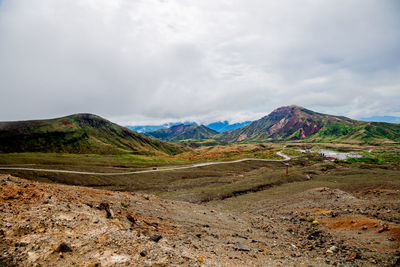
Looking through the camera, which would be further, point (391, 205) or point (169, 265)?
point (391, 205)

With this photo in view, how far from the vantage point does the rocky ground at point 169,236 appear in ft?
26.3

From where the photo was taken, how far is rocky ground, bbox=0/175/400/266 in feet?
26.3

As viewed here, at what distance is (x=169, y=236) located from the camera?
39.7 ft

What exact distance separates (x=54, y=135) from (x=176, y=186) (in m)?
213

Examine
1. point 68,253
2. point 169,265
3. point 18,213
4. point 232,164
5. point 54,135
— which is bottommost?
point 232,164

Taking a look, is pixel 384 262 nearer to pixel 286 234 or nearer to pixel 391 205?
pixel 286 234

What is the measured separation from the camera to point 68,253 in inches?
310

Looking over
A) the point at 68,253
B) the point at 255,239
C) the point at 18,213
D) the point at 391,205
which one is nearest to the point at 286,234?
the point at 255,239

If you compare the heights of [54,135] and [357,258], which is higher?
[54,135]

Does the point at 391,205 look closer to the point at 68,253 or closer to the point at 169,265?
the point at 169,265

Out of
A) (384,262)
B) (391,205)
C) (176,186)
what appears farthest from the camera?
(176,186)

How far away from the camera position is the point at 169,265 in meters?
7.84

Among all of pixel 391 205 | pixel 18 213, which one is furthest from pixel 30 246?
pixel 391 205

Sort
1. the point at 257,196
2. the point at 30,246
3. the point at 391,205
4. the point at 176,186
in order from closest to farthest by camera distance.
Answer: the point at 30,246 < the point at 391,205 < the point at 257,196 < the point at 176,186
